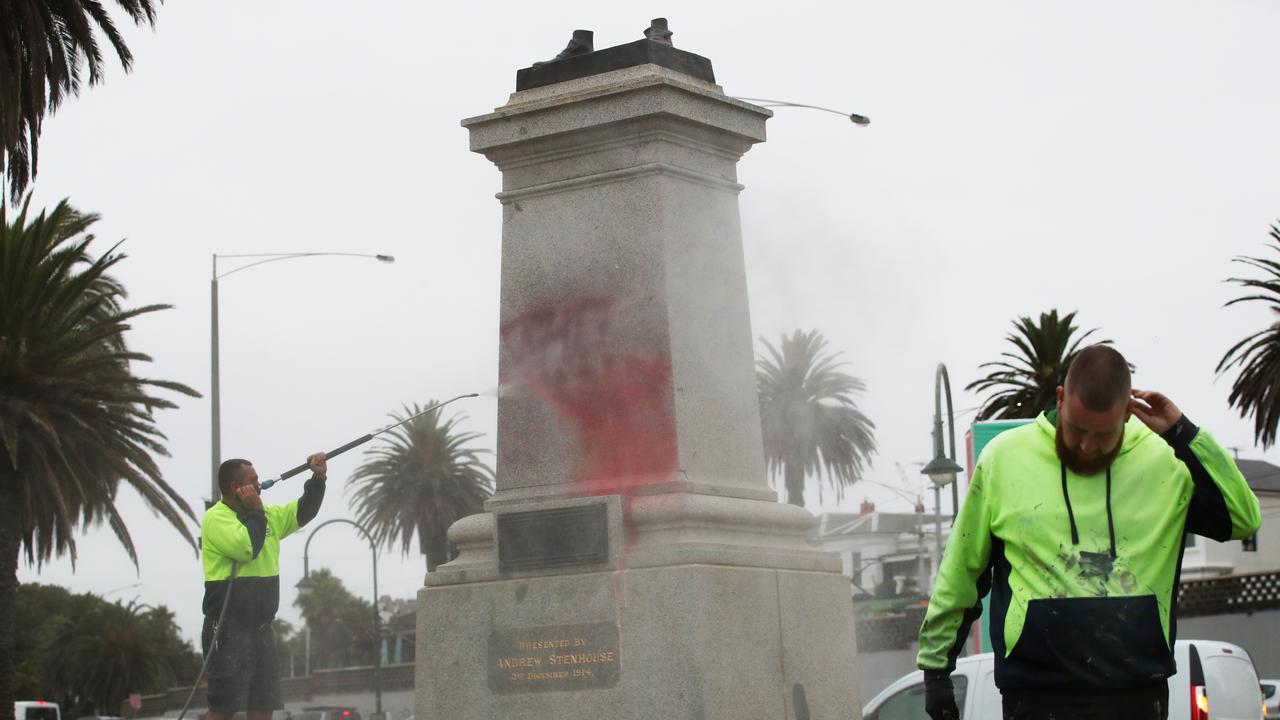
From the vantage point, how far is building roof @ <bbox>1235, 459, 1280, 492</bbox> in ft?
258

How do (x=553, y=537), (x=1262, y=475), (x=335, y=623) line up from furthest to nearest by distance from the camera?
1. (x=335, y=623)
2. (x=1262, y=475)
3. (x=553, y=537)

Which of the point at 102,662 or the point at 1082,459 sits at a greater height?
the point at 102,662

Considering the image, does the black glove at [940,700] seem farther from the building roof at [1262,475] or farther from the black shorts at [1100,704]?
the building roof at [1262,475]

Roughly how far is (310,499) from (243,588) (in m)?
0.57

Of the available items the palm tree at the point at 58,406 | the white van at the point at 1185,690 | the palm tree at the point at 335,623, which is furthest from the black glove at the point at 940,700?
the palm tree at the point at 335,623

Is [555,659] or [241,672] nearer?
[555,659]

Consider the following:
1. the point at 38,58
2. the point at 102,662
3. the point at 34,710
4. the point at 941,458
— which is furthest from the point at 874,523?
the point at 38,58

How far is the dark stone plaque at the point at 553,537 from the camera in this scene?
9.05 meters

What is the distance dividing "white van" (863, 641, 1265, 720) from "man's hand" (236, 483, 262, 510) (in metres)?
5.15

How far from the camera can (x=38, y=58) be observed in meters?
23.8

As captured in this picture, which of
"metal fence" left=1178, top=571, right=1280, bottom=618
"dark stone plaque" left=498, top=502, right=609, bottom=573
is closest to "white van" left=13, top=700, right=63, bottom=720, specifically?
"metal fence" left=1178, top=571, right=1280, bottom=618

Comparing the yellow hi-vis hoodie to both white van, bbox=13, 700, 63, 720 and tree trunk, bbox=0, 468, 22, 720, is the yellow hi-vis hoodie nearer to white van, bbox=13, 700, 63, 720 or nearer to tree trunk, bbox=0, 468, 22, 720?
tree trunk, bbox=0, 468, 22, 720

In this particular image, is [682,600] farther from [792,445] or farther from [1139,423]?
[792,445]

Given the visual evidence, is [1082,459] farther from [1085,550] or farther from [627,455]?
[627,455]
